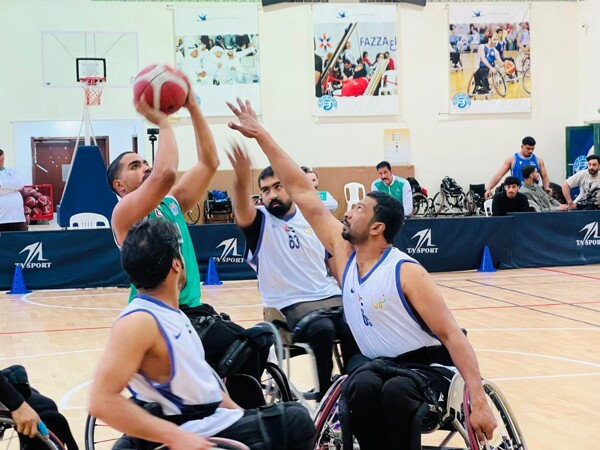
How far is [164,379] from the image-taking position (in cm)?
278

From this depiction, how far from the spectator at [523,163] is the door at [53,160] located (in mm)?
11785

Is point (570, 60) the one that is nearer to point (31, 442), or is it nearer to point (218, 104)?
point (218, 104)

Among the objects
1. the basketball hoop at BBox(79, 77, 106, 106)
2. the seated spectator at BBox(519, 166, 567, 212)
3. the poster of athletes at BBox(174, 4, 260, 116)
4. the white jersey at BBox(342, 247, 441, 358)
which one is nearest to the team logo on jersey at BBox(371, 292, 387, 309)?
the white jersey at BBox(342, 247, 441, 358)

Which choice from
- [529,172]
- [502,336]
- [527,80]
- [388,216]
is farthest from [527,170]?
[388,216]

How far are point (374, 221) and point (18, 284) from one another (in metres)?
8.48

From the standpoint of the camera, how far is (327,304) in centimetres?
513

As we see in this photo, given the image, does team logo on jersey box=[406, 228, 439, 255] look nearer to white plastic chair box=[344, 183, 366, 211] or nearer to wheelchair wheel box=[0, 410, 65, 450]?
white plastic chair box=[344, 183, 366, 211]

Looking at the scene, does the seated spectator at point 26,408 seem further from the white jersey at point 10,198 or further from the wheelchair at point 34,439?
the white jersey at point 10,198

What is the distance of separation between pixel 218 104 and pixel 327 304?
49.9 feet

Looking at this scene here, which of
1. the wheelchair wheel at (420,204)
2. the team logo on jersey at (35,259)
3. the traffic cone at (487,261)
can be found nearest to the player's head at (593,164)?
the traffic cone at (487,261)

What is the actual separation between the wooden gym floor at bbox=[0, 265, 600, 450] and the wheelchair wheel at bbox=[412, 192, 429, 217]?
7.23 m

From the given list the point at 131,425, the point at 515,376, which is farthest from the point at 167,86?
the point at 515,376

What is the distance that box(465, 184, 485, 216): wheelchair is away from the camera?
67.0ft

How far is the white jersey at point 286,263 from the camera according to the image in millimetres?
5199
